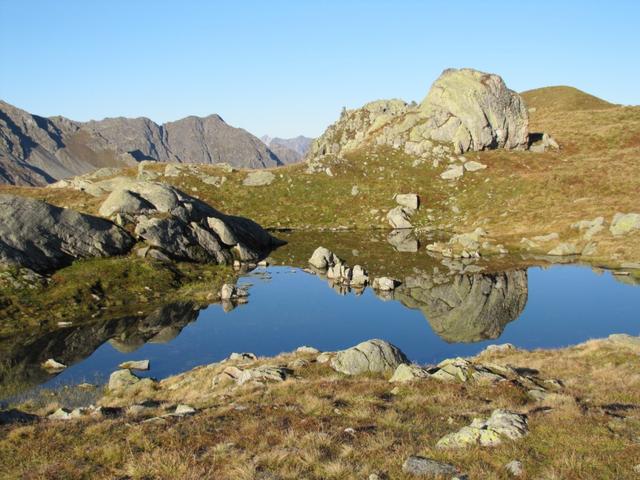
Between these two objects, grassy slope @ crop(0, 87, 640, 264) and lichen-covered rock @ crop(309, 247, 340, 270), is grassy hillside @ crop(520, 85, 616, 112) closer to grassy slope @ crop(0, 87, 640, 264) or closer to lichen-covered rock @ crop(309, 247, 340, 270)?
grassy slope @ crop(0, 87, 640, 264)

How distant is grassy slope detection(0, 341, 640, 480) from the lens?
42.3ft

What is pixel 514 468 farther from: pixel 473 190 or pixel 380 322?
pixel 473 190

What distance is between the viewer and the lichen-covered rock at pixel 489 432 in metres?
14.1

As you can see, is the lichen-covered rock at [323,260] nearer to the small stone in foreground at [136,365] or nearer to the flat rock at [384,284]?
the flat rock at [384,284]

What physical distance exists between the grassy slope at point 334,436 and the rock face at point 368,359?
7.06 feet

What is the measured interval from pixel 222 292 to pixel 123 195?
74.4ft

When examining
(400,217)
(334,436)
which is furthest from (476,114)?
(334,436)

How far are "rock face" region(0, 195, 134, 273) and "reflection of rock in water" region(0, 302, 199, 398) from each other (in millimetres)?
11610

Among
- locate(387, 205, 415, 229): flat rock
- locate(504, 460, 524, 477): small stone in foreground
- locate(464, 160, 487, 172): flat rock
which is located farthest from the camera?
locate(464, 160, 487, 172): flat rock

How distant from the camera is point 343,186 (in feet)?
325

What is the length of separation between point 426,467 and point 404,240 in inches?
2527

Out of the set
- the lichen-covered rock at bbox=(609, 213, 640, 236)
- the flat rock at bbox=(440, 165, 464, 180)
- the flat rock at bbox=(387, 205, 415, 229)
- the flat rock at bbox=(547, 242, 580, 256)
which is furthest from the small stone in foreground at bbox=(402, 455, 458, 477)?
the flat rock at bbox=(440, 165, 464, 180)

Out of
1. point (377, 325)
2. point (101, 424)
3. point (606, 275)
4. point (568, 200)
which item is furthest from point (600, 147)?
point (101, 424)

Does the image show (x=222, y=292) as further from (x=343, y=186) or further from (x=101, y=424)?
(x=343, y=186)
